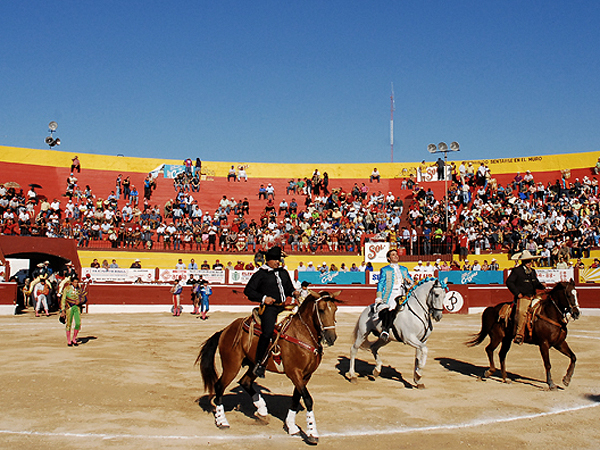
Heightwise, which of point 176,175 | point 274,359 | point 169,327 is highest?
point 176,175

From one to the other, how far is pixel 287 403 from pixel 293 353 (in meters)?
1.70

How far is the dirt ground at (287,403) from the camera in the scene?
6.52 meters

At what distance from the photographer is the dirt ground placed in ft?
21.4

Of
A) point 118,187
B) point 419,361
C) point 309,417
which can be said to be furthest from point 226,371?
point 118,187

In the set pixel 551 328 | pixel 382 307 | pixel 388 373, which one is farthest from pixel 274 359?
pixel 551 328

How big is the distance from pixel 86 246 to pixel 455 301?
17850mm

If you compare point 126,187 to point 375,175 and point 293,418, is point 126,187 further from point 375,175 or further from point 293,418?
point 293,418

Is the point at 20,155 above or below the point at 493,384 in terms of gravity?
above

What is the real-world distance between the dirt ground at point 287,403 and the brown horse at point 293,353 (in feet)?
0.84

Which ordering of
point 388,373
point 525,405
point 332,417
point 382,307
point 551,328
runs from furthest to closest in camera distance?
point 388,373 → point 382,307 → point 551,328 → point 525,405 → point 332,417

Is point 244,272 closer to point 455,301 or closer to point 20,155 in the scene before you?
point 455,301

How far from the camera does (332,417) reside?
7.48 m

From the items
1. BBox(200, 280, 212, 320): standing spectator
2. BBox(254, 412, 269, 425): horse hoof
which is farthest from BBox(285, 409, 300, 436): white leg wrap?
BBox(200, 280, 212, 320): standing spectator

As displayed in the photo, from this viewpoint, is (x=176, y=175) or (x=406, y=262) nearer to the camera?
(x=406, y=262)
